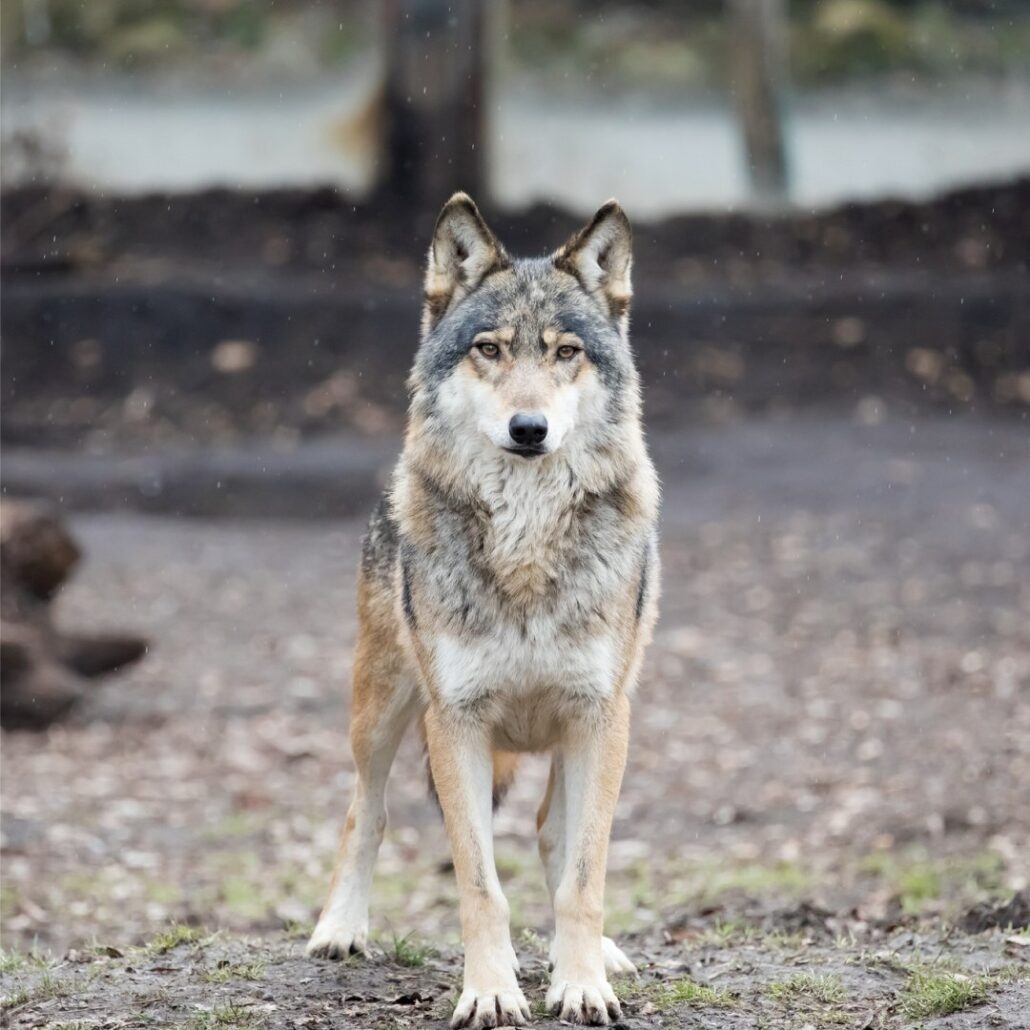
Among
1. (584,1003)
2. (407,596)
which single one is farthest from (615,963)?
(407,596)

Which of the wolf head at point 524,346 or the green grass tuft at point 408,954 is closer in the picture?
the wolf head at point 524,346

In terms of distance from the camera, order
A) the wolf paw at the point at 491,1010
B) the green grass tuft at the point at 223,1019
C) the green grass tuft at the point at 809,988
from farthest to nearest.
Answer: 1. the green grass tuft at the point at 809,988
2. the green grass tuft at the point at 223,1019
3. the wolf paw at the point at 491,1010

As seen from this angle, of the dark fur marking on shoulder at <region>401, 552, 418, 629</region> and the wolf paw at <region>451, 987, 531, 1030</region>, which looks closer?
the wolf paw at <region>451, 987, 531, 1030</region>

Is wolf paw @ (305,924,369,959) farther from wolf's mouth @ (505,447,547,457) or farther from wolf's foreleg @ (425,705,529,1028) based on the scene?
wolf's mouth @ (505,447,547,457)

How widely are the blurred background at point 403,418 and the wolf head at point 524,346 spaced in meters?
1.95

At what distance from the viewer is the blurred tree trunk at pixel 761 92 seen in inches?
778

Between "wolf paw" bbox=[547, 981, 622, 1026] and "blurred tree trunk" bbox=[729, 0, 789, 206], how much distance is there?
1637 cm

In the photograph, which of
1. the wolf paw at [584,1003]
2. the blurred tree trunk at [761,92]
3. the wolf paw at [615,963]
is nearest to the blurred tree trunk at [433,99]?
the blurred tree trunk at [761,92]

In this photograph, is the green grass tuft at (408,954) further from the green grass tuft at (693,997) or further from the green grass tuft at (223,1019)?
the green grass tuft at (693,997)

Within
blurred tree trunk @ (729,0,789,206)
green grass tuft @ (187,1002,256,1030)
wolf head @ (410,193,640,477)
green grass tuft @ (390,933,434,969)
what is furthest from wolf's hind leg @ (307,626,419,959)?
blurred tree trunk @ (729,0,789,206)

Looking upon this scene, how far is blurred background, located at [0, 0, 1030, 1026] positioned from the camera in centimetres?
771

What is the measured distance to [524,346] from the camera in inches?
180

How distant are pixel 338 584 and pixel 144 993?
25.8ft

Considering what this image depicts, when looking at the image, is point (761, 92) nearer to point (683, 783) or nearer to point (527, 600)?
point (683, 783)
